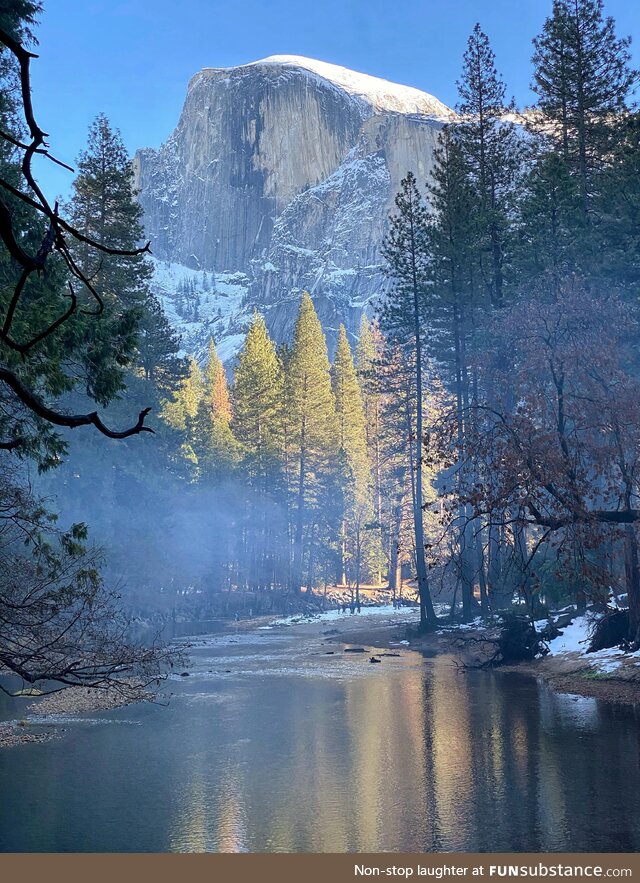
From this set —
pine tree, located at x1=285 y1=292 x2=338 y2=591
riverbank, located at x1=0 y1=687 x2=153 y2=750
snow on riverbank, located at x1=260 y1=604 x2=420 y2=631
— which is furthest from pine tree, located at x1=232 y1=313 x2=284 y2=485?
riverbank, located at x1=0 y1=687 x2=153 y2=750

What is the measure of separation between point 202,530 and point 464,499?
4878cm

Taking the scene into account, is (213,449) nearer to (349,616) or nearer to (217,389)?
(349,616)

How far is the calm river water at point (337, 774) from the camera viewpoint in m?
11.3

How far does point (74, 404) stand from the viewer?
4394 centimetres

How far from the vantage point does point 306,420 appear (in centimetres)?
6356

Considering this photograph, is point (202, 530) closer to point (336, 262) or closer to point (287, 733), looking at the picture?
point (287, 733)

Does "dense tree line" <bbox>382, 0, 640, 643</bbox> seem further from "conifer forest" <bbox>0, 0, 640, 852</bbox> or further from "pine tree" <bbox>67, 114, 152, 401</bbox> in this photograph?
"pine tree" <bbox>67, 114, 152, 401</bbox>

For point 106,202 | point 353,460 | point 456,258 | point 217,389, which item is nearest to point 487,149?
point 456,258

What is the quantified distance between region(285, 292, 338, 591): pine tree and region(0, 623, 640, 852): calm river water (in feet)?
130

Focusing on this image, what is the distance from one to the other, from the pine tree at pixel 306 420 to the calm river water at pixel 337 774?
39685 millimetres

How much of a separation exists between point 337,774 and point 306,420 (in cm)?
4938

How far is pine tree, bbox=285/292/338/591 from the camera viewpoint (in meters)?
62.3

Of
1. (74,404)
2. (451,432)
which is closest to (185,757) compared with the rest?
(451,432)

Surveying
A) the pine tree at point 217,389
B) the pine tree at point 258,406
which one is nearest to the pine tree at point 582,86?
the pine tree at point 258,406
